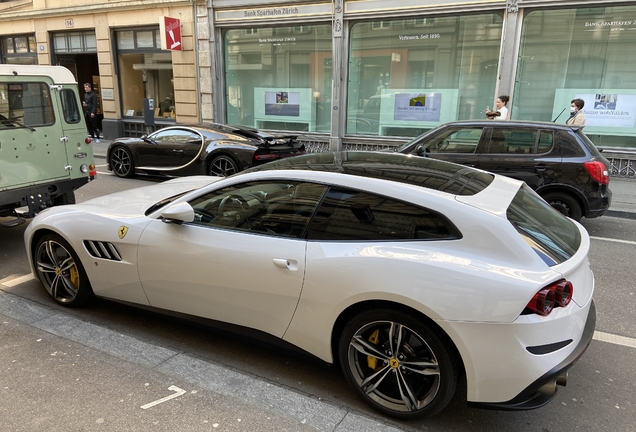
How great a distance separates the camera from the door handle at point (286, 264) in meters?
2.93

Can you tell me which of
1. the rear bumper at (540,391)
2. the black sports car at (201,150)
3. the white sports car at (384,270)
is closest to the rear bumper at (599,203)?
the white sports car at (384,270)

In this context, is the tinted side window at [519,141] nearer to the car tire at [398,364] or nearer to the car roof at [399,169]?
the car roof at [399,169]

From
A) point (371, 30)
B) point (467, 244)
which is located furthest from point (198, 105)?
point (467, 244)

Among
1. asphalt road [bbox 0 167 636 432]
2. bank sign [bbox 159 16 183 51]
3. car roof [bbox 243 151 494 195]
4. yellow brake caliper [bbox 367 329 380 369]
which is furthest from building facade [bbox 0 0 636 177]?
yellow brake caliper [bbox 367 329 380 369]

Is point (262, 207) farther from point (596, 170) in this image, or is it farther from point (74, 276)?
point (596, 170)

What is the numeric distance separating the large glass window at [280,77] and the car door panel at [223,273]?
11921mm

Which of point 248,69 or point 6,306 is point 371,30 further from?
point 6,306

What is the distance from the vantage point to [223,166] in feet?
31.7

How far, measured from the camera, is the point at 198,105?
1662 centimetres

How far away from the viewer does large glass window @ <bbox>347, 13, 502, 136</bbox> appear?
12.8 m

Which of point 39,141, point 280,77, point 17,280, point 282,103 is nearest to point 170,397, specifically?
point 17,280

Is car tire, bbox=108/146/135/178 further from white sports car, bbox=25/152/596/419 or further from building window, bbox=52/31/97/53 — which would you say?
building window, bbox=52/31/97/53

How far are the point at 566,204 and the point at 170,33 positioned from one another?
13.6 m

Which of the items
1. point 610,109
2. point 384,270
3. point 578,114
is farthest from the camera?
point 610,109
